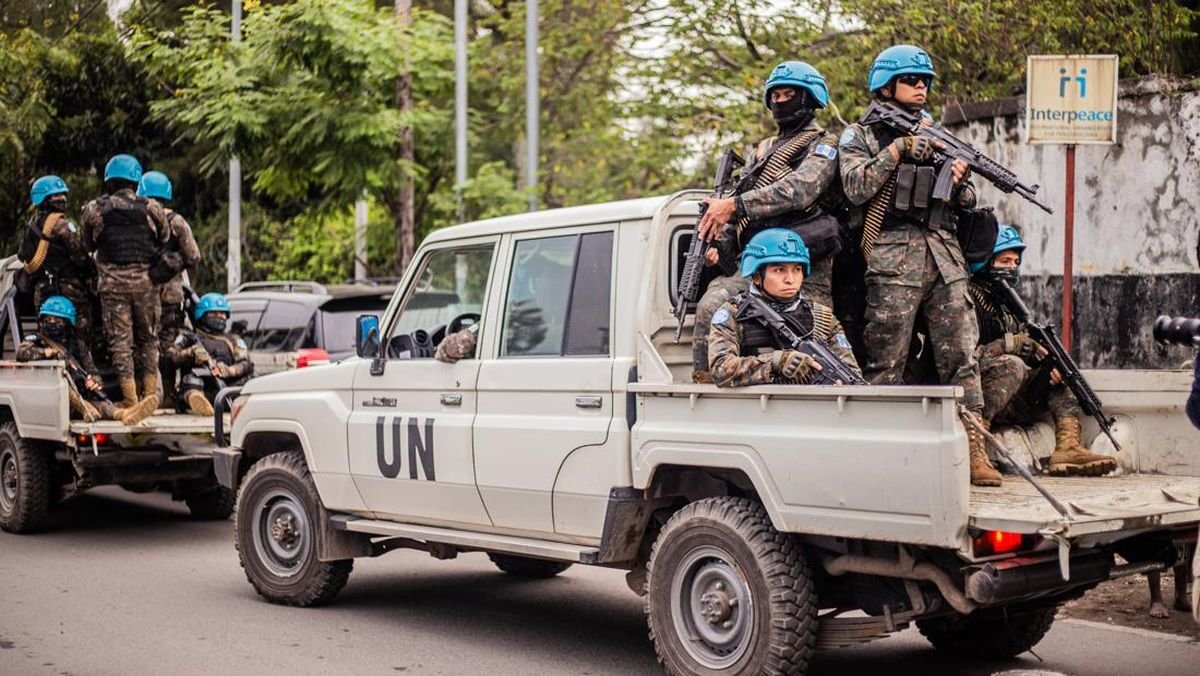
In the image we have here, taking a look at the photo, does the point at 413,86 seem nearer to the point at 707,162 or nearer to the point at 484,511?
the point at 707,162

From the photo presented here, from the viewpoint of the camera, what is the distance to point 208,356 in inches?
476

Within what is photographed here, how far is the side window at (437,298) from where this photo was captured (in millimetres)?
7613

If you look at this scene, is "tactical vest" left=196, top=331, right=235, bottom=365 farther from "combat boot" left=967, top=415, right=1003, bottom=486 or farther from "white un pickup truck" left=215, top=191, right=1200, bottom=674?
"combat boot" left=967, top=415, right=1003, bottom=486

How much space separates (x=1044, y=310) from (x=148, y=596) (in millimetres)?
7488

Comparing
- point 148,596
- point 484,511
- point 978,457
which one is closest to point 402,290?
point 484,511

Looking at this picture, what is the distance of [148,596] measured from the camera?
341 inches

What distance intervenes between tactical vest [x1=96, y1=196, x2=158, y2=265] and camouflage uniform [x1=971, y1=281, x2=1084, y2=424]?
6894 mm

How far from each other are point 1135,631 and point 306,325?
311 inches

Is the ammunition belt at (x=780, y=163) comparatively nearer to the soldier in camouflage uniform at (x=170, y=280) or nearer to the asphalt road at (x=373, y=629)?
the asphalt road at (x=373, y=629)

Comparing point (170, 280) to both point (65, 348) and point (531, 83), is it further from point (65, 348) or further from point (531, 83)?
Result: point (531, 83)

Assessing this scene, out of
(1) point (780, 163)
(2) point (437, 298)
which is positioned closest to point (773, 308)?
(1) point (780, 163)

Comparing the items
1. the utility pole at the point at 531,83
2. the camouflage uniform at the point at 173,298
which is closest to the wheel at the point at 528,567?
the camouflage uniform at the point at 173,298

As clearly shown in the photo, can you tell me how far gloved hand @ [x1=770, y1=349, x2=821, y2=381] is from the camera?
588cm

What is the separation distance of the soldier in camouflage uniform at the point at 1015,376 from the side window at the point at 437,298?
8.25ft
